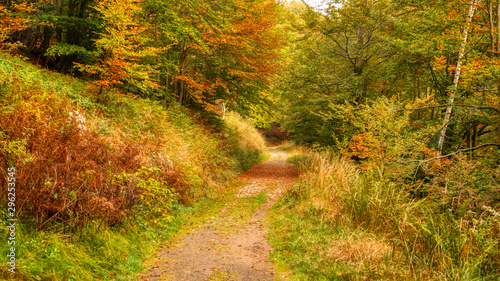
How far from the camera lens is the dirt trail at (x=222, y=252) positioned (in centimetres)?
441

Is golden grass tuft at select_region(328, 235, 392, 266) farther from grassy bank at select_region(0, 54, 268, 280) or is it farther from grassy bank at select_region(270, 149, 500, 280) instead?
grassy bank at select_region(0, 54, 268, 280)

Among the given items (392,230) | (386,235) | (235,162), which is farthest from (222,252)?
(235,162)

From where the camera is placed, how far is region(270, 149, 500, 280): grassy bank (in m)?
3.67

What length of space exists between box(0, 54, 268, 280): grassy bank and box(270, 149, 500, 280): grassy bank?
8.88 ft

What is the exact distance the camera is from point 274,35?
14.1 metres

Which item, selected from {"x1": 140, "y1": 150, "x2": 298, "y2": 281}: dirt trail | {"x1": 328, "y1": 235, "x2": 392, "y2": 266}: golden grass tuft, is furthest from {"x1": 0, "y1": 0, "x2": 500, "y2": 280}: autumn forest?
{"x1": 140, "y1": 150, "x2": 298, "y2": 281}: dirt trail

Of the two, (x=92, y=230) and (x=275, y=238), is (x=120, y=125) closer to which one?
(x=92, y=230)

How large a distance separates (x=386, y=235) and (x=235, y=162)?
10209mm

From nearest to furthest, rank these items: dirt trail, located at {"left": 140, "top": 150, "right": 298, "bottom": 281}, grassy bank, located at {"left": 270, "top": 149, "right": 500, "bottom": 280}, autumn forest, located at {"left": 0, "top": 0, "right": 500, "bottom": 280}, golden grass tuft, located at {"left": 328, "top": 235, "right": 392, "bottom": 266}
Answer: grassy bank, located at {"left": 270, "top": 149, "right": 500, "bottom": 280} → autumn forest, located at {"left": 0, "top": 0, "right": 500, "bottom": 280} → golden grass tuft, located at {"left": 328, "top": 235, "right": 392, "bottom": 266} → dirt trail, located at {"left": 140, "top": 150, "right": 298, "bottom": 281}

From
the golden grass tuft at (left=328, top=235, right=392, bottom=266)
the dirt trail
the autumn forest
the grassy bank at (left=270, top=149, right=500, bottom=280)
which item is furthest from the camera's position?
the dirt trail

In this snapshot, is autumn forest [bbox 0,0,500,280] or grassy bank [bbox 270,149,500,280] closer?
grassy bank [bbox 270,149,500,280]

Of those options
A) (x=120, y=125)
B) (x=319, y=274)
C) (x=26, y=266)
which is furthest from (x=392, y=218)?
(x=120, y=125)

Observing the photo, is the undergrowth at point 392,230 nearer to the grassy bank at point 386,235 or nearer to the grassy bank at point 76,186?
the grassy bank at point 386,235

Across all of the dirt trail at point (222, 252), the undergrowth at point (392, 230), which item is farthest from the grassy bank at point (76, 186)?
the undergrowth at point (392, 230)
